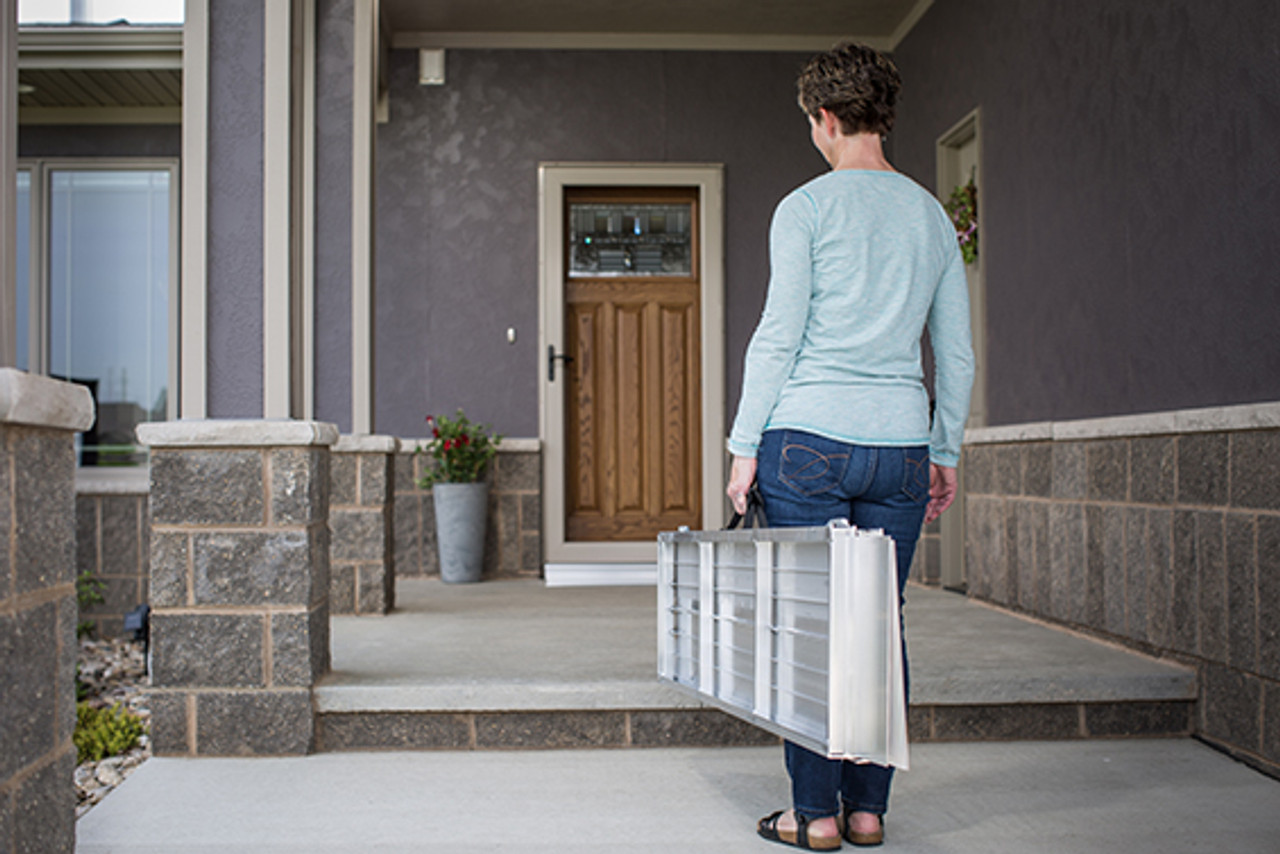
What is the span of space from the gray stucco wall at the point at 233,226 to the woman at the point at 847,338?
4.97ft

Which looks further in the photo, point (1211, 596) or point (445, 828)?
point (1211, 596)

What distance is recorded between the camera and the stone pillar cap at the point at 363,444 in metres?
4.16

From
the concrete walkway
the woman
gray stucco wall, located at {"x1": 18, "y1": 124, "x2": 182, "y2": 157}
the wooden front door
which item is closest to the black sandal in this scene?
the concrete walkway

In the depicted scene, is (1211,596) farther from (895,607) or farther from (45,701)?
(45,701)

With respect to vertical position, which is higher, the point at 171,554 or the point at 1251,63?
the point at 1251,63

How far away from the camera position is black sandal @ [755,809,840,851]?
194 cm

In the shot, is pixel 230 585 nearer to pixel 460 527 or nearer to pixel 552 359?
pixel 460 527

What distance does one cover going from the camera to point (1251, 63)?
8.72 ft

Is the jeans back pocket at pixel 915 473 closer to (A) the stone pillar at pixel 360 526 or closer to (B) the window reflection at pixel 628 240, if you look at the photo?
(A) the stone pillar at pixel 360 526

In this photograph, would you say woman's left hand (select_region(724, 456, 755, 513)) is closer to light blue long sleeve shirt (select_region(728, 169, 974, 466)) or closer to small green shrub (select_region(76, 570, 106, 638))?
light blue long sleeve shirt (select_region(728, 169, 974, 466))

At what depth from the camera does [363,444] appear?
13.7ft

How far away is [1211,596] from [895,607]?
5.22ft

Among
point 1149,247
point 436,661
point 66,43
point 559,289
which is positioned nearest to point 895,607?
point 436,661

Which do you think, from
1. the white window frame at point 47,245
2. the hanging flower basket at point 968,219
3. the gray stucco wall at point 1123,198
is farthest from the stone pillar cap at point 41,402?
the white window frame at point 47,245
